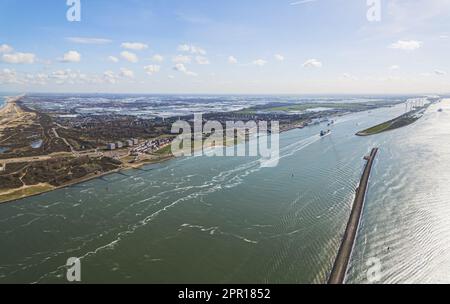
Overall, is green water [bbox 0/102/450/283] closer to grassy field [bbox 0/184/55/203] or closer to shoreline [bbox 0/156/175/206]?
shoreline [bbox 0/156/175/206]

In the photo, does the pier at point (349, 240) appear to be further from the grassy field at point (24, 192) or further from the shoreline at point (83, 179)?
the grassy field at point (24, 192)

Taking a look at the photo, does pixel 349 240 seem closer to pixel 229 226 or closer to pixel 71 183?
pixel 229 226

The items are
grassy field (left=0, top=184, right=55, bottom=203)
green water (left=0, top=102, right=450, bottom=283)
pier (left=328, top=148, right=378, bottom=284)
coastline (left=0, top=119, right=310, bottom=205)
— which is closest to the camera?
pier (left=328, top=148, right=378, bottom=284)

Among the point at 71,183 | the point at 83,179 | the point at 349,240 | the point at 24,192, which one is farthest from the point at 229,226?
the point at 24,192

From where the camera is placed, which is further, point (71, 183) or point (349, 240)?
point (71, 183)

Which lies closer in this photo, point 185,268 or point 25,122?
point 185,268

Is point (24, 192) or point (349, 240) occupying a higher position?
point (24, 192)

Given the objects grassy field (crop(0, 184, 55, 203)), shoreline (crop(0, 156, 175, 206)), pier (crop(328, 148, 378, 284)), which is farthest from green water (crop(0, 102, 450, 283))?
grassy field (crop(0, 184, 55, 203))
